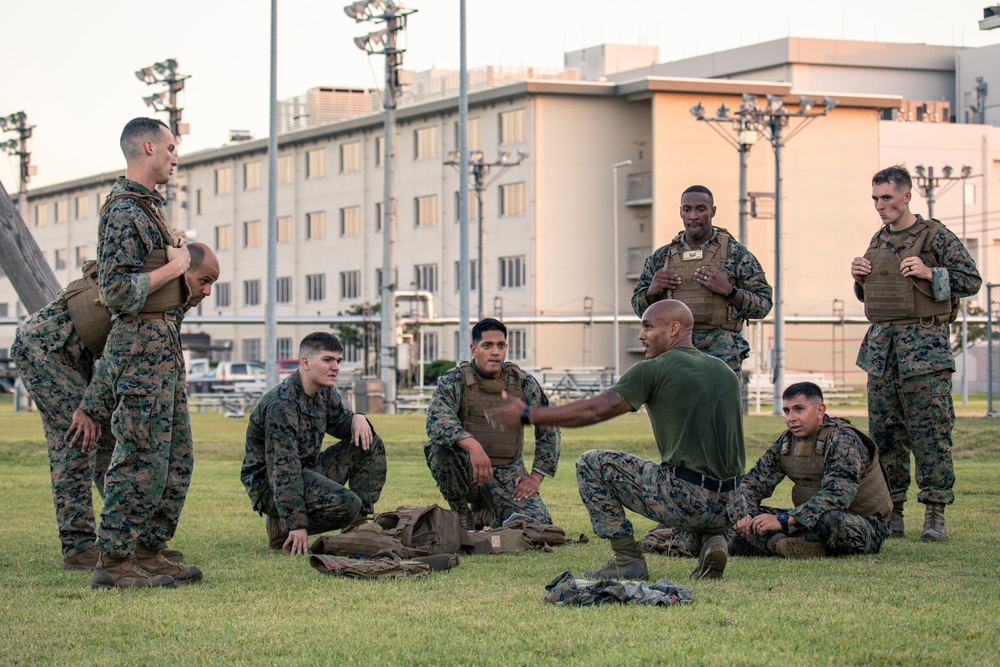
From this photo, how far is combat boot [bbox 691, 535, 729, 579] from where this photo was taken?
24.6ft

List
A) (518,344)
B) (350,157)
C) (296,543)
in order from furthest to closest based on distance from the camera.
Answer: (350,157), (518,344), (296,543)

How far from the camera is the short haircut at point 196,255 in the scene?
7.95 m

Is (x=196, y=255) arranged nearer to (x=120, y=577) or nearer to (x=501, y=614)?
(x=120, y=577)

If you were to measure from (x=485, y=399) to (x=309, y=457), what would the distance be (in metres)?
1.35

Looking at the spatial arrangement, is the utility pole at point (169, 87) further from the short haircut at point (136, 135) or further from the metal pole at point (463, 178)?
the short haircut at point (136, 135)

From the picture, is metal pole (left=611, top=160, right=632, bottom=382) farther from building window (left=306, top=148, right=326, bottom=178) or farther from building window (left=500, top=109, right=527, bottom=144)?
building window (left=306, top=148, right=326, bottom=178)

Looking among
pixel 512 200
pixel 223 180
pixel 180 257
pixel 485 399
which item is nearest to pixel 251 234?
pixel 223 180

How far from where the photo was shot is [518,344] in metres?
66.6

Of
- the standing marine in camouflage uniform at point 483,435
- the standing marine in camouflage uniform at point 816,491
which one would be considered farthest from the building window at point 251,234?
the standing marine in camouflage uniform at point 816,491

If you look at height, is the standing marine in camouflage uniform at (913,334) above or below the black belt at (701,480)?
above

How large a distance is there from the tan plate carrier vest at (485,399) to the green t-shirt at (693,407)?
8.76 ft

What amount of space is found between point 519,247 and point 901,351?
5628 cm

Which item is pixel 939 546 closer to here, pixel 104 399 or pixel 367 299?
pixel 104 399

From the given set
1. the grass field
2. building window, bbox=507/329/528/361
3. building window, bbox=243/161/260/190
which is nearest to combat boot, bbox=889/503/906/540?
the grass field
